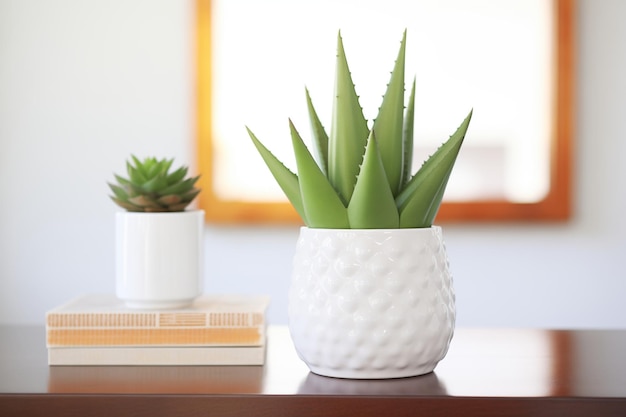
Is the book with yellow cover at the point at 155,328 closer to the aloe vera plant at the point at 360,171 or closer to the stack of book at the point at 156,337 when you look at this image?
the stack of book at the point at 156,337

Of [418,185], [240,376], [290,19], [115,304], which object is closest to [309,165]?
[418,185]

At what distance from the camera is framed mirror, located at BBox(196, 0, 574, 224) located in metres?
2.66

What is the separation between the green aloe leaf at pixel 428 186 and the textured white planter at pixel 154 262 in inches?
11.6

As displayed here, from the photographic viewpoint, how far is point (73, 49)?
270 centimetres

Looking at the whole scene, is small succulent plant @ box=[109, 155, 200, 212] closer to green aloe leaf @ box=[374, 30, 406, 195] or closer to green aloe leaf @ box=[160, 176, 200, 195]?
green aloe leaf @ box=[160, 176, 200, 195]

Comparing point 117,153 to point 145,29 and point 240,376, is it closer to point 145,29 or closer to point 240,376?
point 145,29

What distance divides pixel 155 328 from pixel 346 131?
311mm

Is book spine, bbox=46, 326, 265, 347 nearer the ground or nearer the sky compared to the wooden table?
nearer the sky

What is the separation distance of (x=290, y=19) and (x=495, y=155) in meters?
0.78

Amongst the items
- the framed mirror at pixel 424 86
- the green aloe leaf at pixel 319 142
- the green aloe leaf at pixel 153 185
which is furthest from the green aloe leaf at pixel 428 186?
the framed mirror at pixel 424 86

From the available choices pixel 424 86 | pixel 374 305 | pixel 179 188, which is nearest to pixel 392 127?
pixel 374 305

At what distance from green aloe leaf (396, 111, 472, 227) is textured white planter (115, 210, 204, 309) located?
11.6 inches

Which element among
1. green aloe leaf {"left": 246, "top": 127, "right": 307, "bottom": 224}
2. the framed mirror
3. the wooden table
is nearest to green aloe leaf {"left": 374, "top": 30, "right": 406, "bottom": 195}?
green aloe leaf {"left": 246, "top": 127, "right": 307, "bottom": 224}

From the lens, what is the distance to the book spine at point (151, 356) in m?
0.94
